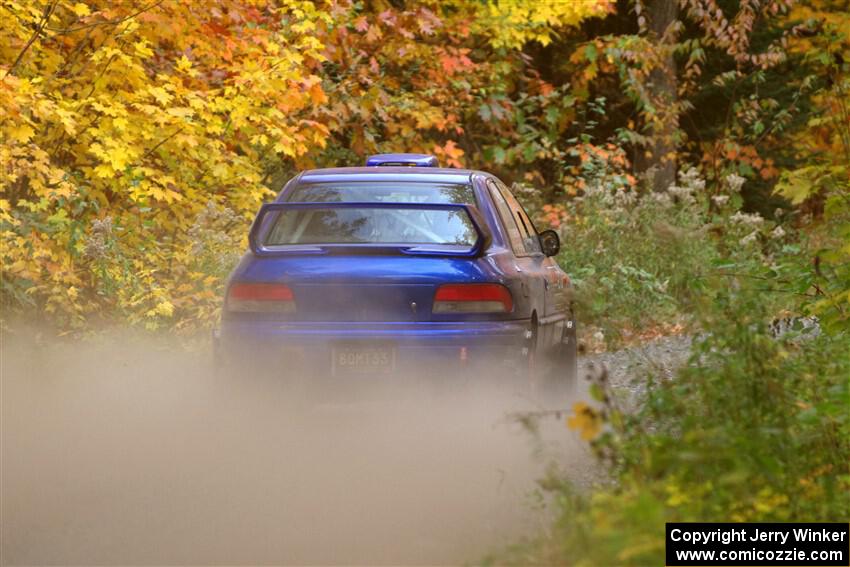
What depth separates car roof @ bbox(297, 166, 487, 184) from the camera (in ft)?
30.5

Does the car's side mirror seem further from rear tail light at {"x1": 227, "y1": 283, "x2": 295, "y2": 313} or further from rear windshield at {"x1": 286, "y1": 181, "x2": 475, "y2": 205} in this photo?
rear tail light at {"x1": 227, "y1": 283, "x2": 295, "y2": 313}

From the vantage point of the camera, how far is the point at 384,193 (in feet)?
29.9

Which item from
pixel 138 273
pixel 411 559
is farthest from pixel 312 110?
pixel 411 559

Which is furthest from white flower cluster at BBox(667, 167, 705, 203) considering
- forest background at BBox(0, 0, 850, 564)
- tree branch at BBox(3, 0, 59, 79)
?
tree branch at BBox(3, 0, 59, 79)

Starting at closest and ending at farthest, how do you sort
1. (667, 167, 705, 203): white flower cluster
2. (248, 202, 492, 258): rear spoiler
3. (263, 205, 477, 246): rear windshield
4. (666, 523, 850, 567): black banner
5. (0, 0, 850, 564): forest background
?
(666, 523, 850, 567): black banner, (0, 0, 850, 564): forest background, (248, 202, 492, 258): rear spoiler, (263, 205, 477, 246): rear windshield, (667, 167, 705, 203): white flower cluster

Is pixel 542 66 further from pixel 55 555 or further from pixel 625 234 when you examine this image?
pixel 55 555

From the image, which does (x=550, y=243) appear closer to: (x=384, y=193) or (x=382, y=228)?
(x=384, y=193)

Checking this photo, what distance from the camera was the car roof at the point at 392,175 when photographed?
9.30 m

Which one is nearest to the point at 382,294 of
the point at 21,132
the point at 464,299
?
the point at 464,299

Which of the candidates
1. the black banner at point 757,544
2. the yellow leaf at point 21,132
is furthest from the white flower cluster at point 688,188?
the black banner at point 757,544

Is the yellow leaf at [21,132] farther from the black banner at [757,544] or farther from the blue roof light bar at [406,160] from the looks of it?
the black banner at [757,544]

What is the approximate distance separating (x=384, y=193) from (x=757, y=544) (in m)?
4.44

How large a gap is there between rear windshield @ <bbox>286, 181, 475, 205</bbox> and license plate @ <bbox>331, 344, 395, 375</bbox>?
4.37 ft

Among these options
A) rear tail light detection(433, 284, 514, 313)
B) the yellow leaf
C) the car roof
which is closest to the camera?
rear tail light detection(433, 284, 514, 313)
